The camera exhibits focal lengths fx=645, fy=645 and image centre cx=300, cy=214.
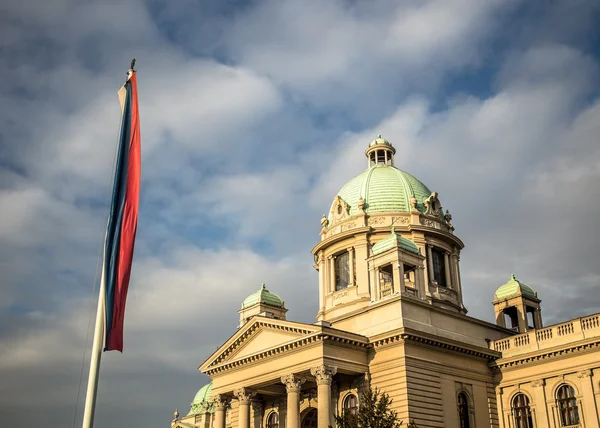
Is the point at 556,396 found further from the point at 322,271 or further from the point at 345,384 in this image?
the point at 322,271

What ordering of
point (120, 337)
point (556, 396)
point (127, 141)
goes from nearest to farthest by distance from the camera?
point (120, 337) < point (127, 141) < point (556, 396)

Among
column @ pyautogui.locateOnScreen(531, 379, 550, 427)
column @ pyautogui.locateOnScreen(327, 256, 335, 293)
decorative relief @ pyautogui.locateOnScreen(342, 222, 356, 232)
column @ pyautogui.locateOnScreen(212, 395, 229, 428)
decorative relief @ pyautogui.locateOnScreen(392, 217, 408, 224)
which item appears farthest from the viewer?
decorative relief @ pyautogui.locateOnScreen(342, 222, 356, 232)

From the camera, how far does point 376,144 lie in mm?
56188

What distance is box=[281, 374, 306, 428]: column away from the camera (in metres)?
37.0

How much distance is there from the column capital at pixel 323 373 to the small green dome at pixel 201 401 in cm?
4648

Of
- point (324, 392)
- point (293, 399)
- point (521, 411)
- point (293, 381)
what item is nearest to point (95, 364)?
point (324, 392)

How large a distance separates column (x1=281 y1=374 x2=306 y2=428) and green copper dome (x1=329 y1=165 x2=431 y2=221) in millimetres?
16489

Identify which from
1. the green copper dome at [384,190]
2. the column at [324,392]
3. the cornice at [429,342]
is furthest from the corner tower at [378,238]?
the column at [324,392]

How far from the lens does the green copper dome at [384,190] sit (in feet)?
165

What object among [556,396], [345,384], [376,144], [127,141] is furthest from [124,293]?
[376,144]

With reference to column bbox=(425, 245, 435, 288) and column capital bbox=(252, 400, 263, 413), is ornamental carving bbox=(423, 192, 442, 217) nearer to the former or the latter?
column bbox=(425, 245, 435, 288)

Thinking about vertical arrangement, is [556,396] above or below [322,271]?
below

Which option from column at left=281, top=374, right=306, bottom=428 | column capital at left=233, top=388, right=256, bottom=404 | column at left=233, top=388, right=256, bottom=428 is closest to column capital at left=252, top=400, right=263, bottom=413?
column capital at left=233, top=388, right=256, bottom=404

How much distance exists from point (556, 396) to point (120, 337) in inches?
1174
